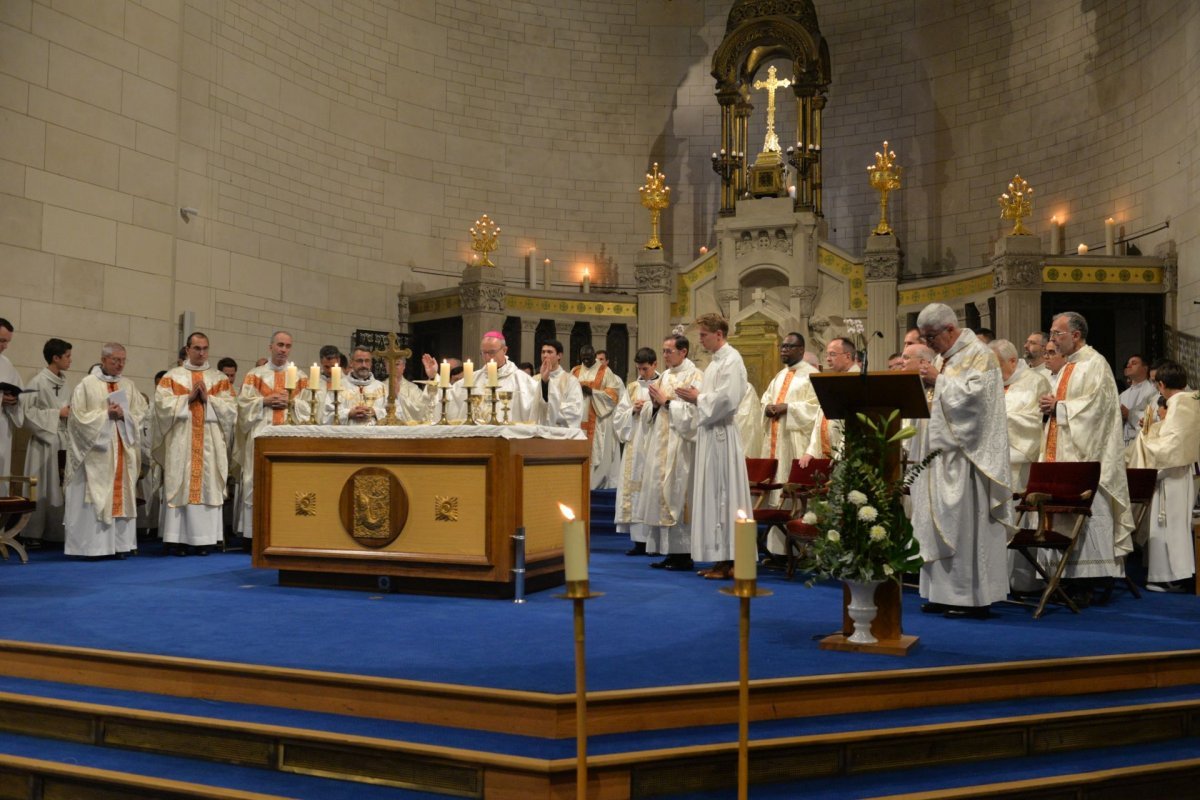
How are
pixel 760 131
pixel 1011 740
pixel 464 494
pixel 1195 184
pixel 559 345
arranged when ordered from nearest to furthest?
pixel 1011 740 < pixel 464 494 < pixel 1195 184 < pixel 559 345 < pixel 760 131

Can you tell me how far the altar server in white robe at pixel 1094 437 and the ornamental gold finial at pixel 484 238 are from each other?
34.2ft

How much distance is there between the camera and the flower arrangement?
4.77m

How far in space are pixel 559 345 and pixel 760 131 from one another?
19.6 feet

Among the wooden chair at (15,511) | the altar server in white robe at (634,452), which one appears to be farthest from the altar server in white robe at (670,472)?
the wooden chair at (15,511)

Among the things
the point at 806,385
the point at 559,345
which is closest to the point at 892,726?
the point at 806,385

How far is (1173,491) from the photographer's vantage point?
24.6 ft

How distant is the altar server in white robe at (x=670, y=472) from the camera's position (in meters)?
8.05

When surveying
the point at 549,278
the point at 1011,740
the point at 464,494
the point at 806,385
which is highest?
the point at 549,278

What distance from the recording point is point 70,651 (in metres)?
4.38

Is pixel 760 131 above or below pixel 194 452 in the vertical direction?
above

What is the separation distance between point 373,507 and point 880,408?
11.0 feet

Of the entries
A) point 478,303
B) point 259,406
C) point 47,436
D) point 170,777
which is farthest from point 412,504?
point 478,303

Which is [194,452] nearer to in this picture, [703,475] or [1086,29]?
[703,475]

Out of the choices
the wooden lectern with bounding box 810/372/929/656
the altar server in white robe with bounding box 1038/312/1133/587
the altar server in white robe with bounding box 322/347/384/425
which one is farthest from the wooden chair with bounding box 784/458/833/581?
the altar server in white robe with bounding box 322/347/384/425
